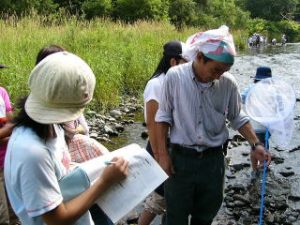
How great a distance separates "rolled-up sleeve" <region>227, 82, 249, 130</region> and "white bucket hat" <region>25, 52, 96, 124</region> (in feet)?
4.21

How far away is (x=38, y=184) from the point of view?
1342 millimetres

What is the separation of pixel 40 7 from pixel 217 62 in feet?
67.9

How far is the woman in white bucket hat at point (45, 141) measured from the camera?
1340mm

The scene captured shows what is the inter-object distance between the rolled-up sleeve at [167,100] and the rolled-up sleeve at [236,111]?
40 cm

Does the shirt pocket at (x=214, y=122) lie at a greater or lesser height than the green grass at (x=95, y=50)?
greater

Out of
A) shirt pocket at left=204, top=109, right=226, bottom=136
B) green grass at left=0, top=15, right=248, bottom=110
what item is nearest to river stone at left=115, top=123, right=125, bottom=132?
green grass at left=0, top=15, right=248, bottom=110

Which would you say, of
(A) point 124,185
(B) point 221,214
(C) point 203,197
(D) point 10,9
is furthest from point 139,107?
(D) point 10,9

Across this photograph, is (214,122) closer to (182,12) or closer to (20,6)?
(20,6)

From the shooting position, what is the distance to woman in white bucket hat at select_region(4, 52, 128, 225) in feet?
4.40

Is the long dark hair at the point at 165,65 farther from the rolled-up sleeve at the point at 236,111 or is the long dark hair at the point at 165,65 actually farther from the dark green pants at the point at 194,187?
the dark green pants at the point at 194,187

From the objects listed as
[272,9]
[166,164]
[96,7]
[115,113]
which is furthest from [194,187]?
[272,9]

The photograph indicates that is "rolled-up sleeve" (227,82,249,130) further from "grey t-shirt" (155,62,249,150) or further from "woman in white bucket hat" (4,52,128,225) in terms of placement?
"woman in white bucket hat" (4,52,128,225)

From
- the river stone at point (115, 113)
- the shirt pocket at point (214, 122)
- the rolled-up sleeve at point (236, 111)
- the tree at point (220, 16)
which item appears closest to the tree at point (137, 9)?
the tree at point (220, 16)

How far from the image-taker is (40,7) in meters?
21.0
